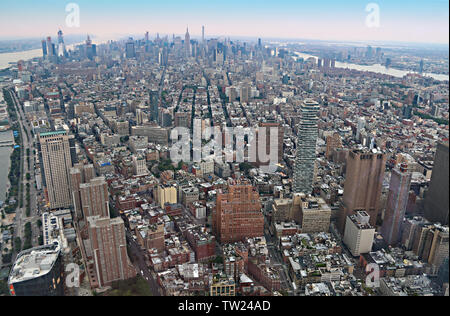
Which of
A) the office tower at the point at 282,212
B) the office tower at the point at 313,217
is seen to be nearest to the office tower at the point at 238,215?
the office tower at the point at 282,212

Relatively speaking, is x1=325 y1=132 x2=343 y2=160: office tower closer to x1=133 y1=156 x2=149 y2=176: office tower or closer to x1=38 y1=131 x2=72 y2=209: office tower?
x1=133 y1=156 x2=149 y2=176: office tower

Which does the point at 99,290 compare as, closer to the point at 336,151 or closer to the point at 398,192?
the point at 398,192

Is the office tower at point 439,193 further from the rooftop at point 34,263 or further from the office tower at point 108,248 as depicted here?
the rooftop at point 34,263

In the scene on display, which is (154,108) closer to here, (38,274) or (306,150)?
(306,150)

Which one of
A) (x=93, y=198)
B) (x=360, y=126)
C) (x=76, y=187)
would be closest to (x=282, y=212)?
(x=93, y=198)

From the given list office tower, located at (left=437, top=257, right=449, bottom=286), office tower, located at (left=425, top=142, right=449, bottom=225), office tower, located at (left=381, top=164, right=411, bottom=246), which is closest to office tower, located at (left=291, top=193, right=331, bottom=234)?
office tower, located at (left=381, top=164, right=411, bottom=246)
